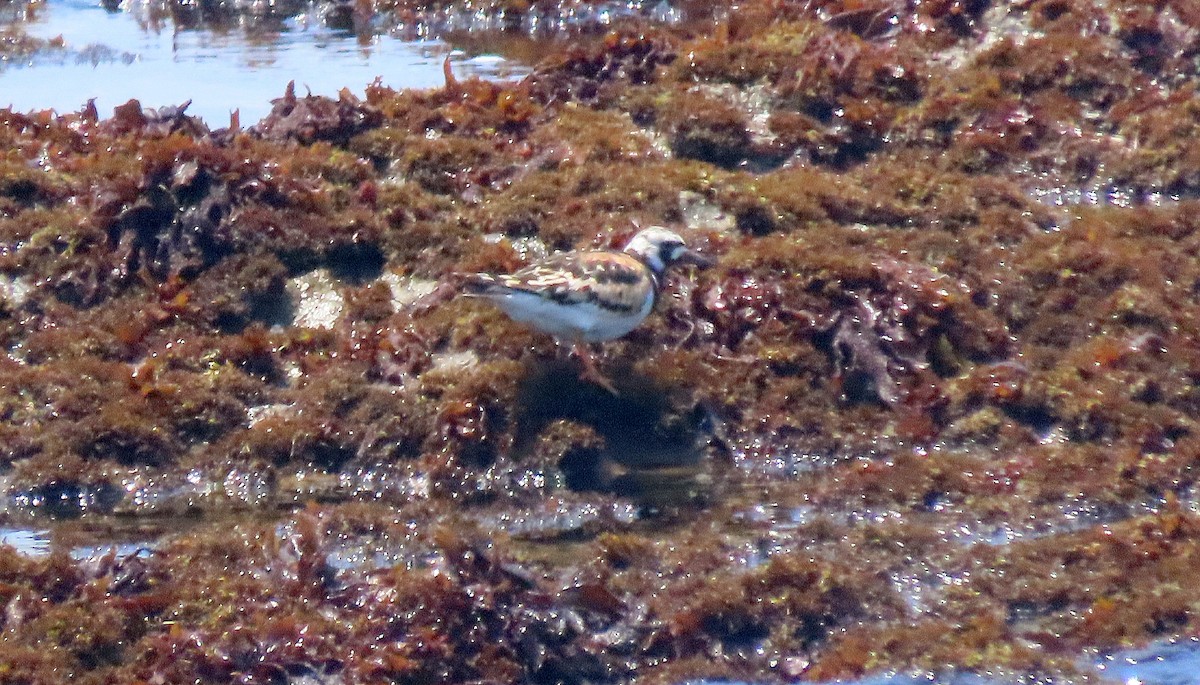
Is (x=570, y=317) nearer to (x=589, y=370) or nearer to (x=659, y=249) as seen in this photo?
(x=589, y=370)

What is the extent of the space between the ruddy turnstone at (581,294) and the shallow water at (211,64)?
538cm

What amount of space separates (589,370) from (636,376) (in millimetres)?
382

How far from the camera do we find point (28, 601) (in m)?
6.41

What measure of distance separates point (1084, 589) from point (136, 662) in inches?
162

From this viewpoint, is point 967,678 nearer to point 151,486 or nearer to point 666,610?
point 666,610

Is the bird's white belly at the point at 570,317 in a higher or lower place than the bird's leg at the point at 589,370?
higher

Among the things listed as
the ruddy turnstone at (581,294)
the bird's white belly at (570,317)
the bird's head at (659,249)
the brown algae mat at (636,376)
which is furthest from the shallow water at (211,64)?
the bird's white belly at (570,317)

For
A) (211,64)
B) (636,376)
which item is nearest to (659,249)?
(636,376)

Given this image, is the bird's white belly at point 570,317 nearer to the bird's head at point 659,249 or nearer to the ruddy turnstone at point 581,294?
the ruddy turnstone at point 581,294

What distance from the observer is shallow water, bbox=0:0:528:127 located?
1431cm

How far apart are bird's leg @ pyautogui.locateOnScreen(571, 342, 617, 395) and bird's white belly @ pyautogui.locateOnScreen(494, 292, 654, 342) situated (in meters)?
0.09

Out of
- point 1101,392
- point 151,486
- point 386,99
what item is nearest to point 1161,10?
point 1101,392

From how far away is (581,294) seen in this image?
8273 millimetres

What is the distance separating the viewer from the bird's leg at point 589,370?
28.2 ft
